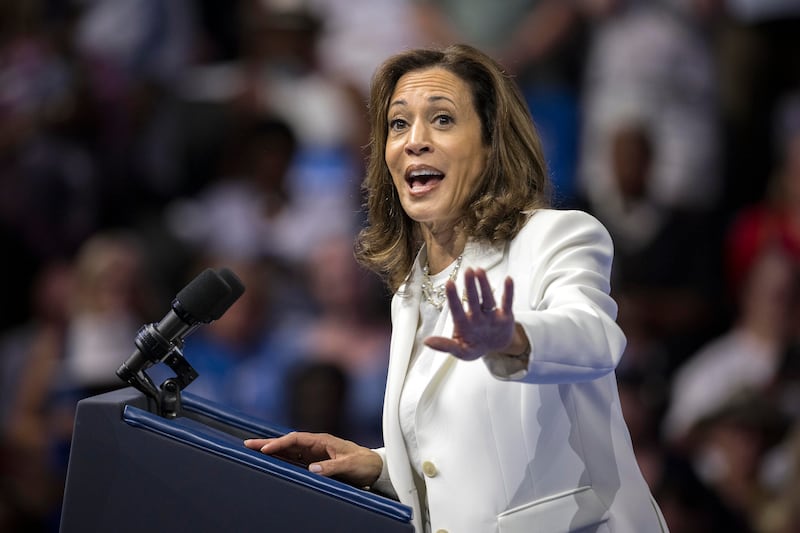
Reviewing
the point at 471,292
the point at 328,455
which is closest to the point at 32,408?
the point at 328,455

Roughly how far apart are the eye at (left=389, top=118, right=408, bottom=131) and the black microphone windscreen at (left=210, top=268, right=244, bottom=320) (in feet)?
1.54

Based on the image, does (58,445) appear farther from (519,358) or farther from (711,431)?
(519,358)

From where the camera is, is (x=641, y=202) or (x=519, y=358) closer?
(x=519, y=358)

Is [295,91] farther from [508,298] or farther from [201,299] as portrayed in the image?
[508,298]

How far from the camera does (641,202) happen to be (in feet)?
16.2

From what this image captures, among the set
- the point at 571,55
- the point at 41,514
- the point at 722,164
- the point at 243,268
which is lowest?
the point at 41,514

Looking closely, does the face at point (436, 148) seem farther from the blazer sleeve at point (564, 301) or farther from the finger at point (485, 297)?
the finger at point (485, 297)

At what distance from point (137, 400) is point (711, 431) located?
124 inches

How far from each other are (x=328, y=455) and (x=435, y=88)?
0.72 m

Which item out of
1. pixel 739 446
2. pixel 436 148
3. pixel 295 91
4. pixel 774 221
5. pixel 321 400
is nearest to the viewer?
pixel 436 148

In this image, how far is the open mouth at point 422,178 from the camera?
84.2 inches

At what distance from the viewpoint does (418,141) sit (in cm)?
214

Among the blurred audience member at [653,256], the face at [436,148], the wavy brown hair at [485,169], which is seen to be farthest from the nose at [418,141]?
the blurred audience member at [653,256]

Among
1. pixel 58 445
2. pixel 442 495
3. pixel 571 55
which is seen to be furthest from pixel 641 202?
pixel 442 495
